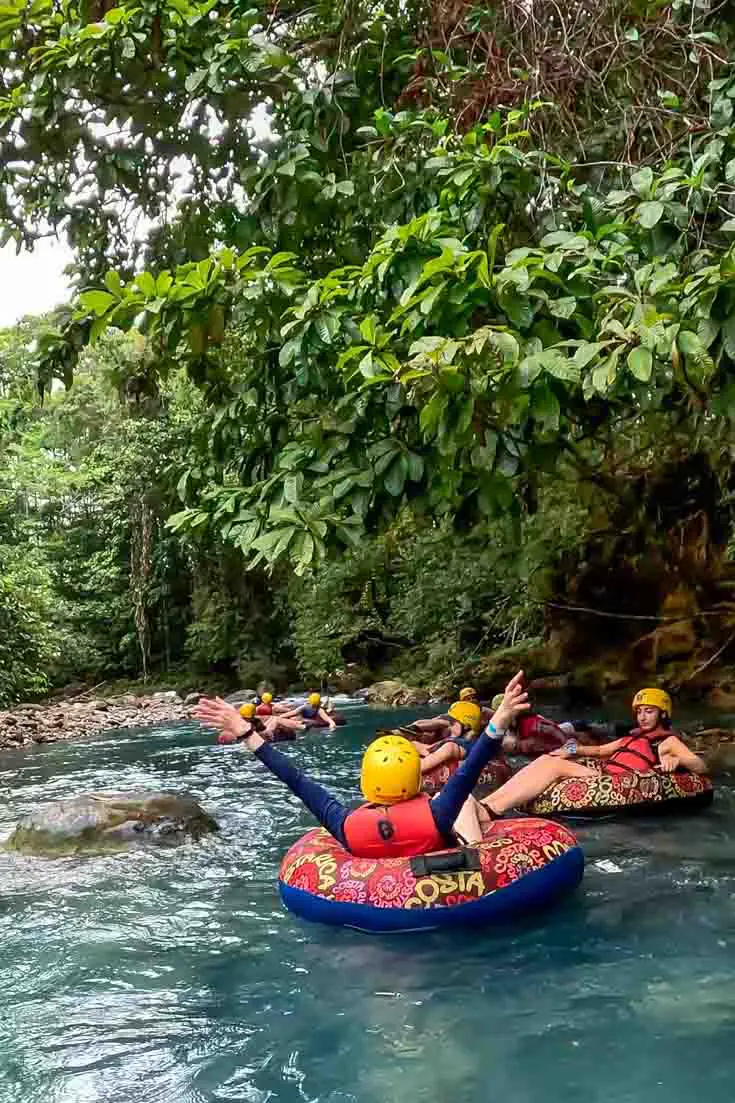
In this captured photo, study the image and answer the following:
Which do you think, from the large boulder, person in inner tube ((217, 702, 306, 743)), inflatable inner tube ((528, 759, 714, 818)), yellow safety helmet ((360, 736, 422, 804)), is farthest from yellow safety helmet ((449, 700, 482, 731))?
yellow safety helmet ((360, 736, 422, 804))

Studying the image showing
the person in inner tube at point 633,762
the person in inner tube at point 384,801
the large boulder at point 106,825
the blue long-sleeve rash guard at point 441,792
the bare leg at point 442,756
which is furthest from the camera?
the bare leg at point 442,756

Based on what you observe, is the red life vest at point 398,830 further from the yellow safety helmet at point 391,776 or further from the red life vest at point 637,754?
the red life vest at point 637,754

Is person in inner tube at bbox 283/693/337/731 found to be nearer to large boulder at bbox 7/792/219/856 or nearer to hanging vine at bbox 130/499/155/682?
large boulder at bbox 7/792/219/856

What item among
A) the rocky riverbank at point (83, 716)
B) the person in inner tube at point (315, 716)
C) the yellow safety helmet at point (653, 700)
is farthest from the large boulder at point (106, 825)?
the rocky riverbank at point (83, 716)

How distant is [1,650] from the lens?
17500 millimetres

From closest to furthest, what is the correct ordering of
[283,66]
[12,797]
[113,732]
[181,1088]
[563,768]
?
[181,1088], [283,66], [563,768], [12,797], [113,732]

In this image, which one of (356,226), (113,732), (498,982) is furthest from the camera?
(113,732)

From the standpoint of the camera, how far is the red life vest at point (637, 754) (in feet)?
24.0

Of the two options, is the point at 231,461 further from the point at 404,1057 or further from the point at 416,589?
the point at 416,589

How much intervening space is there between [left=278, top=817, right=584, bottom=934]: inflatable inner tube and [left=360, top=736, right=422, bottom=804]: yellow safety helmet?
0.31 m

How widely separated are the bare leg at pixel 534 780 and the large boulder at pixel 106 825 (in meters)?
2.10

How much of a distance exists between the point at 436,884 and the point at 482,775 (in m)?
3.61

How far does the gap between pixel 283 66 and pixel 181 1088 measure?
17.2ft

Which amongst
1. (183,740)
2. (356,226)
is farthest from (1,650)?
(356,226)
